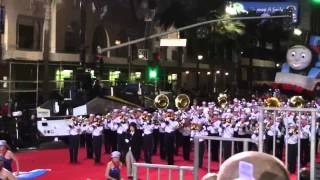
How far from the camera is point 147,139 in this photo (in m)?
19.9

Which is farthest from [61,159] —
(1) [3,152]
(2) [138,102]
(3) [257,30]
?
(3) [257,30]

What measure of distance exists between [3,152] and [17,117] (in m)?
11.6

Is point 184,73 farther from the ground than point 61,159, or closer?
farther from the ground

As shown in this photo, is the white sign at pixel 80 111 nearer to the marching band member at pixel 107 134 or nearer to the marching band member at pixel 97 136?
the marching band member at pixel 107 134

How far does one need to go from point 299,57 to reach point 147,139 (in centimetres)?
1746

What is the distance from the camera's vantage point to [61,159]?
20.6 meters

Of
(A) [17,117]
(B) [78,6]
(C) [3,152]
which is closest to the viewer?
(C) [3,152]

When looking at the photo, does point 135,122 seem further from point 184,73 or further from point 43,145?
point 184,73

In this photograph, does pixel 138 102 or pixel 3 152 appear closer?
pixel 3 152

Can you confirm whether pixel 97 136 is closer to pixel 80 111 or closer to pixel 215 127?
pixel 215 127

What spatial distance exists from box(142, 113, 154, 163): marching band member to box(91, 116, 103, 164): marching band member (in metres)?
1.56

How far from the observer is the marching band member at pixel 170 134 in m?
19.7

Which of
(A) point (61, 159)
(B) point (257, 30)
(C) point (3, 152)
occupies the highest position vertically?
(B) point (257, 30)

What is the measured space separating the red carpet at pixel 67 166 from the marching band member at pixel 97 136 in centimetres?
32
